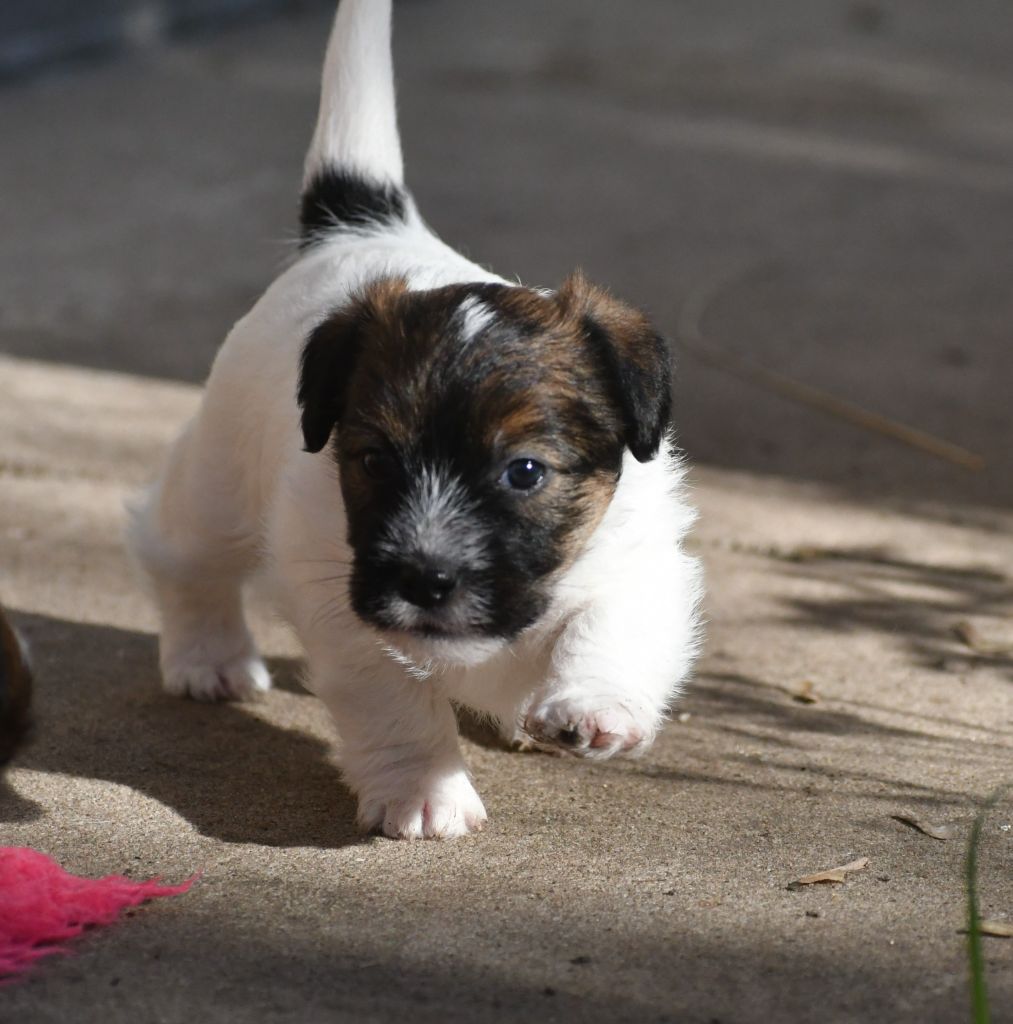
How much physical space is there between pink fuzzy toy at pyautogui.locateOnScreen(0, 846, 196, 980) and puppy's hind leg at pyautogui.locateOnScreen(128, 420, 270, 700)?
1.31 meters

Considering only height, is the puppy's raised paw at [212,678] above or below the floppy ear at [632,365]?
below

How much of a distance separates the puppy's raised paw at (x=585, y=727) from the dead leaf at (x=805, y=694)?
1328 millimetres

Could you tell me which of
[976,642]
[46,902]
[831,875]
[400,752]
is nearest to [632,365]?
[400,752]

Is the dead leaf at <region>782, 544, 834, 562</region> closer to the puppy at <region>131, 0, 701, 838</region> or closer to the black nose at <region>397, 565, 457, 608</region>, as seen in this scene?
the puppy at <region>131, 0, 701, 838</region>

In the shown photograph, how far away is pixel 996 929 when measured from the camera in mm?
3336

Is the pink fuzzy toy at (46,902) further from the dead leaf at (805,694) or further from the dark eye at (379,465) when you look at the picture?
the dead leaf at (805,694)

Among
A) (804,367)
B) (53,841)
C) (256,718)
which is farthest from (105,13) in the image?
(53,841)

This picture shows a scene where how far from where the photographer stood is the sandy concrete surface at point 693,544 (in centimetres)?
326

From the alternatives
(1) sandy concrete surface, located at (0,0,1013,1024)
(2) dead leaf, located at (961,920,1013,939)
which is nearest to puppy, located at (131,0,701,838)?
(1) sandy concrete surface, located at (0,0,1013,1024)

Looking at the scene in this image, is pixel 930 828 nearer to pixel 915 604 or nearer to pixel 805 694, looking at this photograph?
pixel 805 694

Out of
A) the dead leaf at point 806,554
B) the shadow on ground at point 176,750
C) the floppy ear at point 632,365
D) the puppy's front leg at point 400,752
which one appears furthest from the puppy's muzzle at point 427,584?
the dead leaf at point 806,554

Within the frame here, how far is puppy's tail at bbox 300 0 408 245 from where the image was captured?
4.86m

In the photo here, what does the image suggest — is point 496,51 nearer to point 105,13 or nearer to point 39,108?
point 105,13

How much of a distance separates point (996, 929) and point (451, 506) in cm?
142
